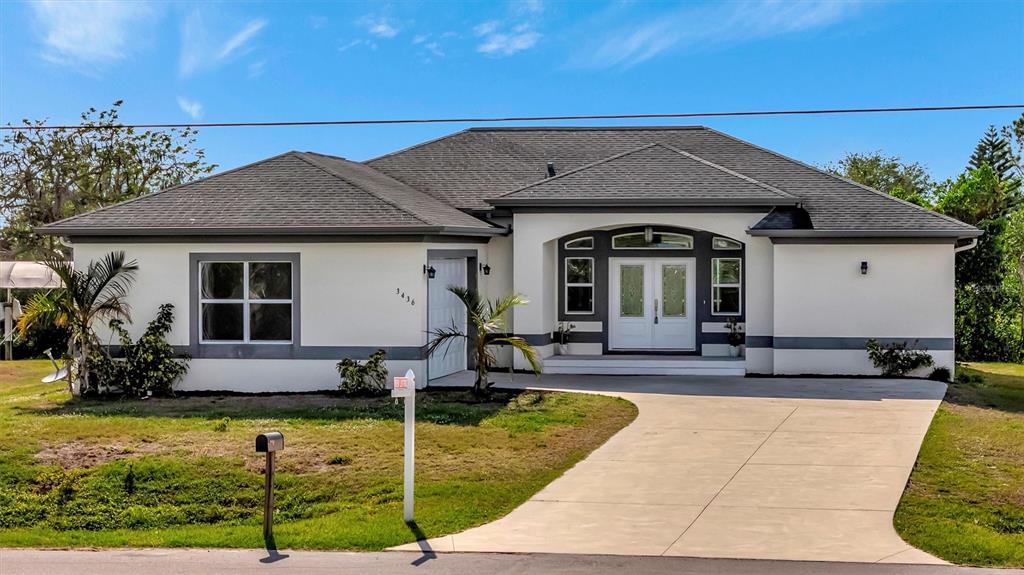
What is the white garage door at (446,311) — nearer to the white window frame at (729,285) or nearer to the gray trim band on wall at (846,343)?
the white window frame at (729,285)

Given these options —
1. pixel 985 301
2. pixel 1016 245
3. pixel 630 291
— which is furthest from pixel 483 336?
pixel 1016 245

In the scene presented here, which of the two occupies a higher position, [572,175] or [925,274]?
[572,175]

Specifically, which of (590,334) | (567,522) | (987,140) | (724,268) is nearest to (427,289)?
(590,334)

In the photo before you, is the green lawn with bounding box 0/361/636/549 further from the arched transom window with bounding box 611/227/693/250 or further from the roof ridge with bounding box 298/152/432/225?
the arched transom window with bounding box 611/227/693/250

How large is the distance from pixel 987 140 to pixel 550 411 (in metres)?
47.0

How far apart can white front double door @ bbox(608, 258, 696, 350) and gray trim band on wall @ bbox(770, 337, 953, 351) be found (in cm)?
266

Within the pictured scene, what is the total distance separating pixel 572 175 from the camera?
72.5ft

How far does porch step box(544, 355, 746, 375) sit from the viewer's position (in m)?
20.9

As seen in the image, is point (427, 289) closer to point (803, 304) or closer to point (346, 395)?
point (346, 395)

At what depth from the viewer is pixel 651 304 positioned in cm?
2280

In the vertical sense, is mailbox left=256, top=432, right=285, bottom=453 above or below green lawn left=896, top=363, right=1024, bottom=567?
above

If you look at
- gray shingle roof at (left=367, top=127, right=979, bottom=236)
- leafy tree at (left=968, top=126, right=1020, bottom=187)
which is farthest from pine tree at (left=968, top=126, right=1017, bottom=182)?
gray shingle roof at (left=367, top=127, right=979, bottom=236)

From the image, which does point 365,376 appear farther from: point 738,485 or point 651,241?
point 738,485

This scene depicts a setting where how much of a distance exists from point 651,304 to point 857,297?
4.43 meters
